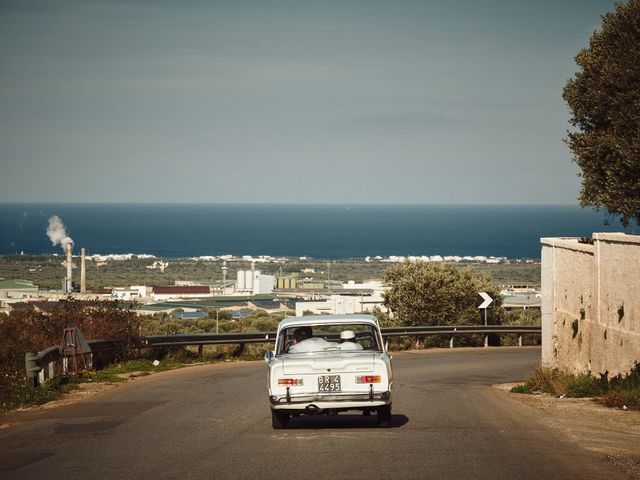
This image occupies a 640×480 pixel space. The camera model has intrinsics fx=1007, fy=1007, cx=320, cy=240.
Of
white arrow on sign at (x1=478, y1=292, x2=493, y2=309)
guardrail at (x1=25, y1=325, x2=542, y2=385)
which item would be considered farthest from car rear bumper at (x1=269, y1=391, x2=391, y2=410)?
white arrow on sign at (x1=478, y1=292, x2=493, y2=309)

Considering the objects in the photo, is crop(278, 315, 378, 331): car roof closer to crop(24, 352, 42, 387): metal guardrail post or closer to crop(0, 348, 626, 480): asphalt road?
crop(0, 348, 626, 480): asphalt road

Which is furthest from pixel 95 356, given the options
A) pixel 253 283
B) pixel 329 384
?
pixel 253 283

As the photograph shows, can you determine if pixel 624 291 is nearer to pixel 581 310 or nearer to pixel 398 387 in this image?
pixel 581 310

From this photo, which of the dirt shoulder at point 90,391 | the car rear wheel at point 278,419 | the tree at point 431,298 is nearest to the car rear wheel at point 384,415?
the car rear wheel at point 278,419

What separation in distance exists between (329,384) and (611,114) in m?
14.3

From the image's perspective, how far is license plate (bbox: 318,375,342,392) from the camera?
1450 centimetres

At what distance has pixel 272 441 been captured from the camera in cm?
1373

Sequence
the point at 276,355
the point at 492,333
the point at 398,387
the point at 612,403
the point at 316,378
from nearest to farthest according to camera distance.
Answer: the point at 316,378
the point at 276,355
the point at 612,403
the point at 398,387
the point at 492,333

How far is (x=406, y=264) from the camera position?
48125 mm

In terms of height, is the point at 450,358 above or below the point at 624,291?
below

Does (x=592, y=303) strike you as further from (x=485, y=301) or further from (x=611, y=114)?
(x=485, y=301)

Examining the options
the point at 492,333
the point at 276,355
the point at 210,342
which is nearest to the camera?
the point at 276,355

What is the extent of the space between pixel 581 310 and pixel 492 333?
1904 centimetres

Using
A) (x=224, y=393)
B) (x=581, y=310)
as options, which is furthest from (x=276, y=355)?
(x=581, y=310)
